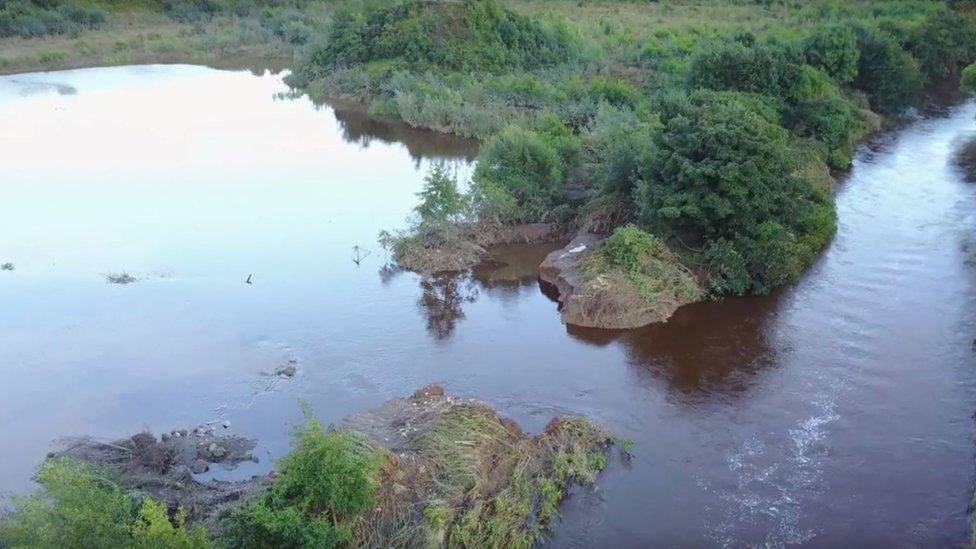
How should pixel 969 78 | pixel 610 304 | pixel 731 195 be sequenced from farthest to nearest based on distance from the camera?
1. pixel 969 78
2. pixel 731 195
3. pixel 610 304

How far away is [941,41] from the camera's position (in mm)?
41719

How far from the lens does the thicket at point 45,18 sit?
2084 inches

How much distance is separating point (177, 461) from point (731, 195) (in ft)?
46.1

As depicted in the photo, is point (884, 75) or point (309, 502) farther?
point (884, 75)

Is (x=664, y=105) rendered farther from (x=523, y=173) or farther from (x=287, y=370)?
(x=287, y=370)

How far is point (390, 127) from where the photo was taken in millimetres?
38375

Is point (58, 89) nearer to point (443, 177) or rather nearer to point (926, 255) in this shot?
point (443, 177)

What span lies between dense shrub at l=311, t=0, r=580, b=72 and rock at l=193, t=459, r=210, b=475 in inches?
1178

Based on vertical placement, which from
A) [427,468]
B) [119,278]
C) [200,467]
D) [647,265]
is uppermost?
[647,265]

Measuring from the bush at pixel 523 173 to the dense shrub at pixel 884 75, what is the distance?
19.2 m

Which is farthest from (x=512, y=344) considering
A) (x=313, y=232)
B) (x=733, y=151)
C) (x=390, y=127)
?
(x=390, y=127)

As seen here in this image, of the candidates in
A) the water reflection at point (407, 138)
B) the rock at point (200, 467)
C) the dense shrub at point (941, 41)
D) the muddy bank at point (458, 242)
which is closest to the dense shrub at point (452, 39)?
the water reflection at point (407, 138)

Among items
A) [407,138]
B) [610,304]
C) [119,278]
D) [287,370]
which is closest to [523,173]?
[610,304]

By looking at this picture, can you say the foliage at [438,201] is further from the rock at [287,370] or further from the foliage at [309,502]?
the foliage at [309,502]
